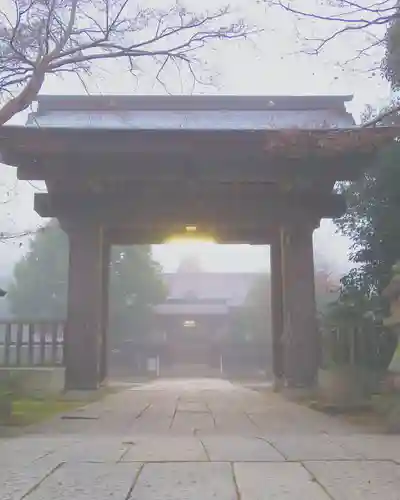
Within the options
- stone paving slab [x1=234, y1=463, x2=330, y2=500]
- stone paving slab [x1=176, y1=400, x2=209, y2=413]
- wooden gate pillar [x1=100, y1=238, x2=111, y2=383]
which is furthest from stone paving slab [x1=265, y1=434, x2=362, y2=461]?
wooden gate pillar [x1=100, y1=238, x2=111, y2=383]

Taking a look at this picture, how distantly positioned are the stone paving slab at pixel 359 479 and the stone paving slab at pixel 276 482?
67mm

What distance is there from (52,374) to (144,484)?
6.81 meters

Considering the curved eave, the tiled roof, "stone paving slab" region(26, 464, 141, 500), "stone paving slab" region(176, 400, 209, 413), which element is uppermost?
the tiled roof

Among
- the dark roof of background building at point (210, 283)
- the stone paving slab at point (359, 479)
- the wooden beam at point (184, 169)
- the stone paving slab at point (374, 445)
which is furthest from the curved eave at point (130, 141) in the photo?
the dark roof of background building at point (210, 283)

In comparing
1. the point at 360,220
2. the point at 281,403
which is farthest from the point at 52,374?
the point at 360,220

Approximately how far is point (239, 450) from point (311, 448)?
0.49m

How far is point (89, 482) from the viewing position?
3.15m

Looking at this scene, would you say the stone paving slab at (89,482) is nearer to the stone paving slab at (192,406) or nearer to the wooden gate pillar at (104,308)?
the stone paving slab at (192,406)

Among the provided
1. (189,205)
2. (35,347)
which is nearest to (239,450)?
(189,205)

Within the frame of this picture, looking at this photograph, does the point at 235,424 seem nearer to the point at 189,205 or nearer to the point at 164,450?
the point at 164,450

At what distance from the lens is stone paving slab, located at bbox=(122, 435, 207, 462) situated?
3.81 metres

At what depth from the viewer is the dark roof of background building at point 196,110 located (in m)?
10.6

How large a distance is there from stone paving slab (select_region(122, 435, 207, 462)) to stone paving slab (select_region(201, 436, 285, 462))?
8 centimetres

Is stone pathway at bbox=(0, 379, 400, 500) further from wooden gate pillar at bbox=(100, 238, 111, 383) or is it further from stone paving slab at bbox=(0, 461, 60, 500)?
wooden gate pillar at bbox=(100, 238, 111, 383)
